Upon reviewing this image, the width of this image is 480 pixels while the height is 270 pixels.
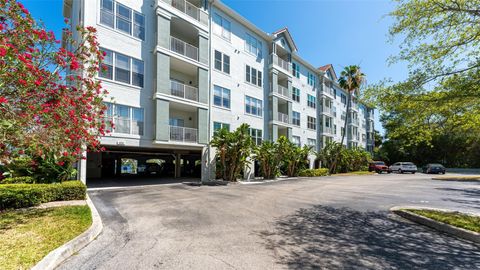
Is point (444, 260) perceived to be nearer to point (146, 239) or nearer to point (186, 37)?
point (146, 239)

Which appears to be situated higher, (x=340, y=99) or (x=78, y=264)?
(x=340, y=99)

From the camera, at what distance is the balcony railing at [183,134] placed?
18734 millimetres

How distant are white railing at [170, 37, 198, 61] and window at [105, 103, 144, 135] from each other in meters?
5.87

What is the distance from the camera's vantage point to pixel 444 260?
17.5 feet

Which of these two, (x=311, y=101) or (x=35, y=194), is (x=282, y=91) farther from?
(x=35, y=194)

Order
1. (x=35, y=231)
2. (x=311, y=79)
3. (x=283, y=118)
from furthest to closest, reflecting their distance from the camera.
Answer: (x=311, y=79)
(x=283, y=118)
(x=35, y=231)

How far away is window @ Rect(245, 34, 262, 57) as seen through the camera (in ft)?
86.8

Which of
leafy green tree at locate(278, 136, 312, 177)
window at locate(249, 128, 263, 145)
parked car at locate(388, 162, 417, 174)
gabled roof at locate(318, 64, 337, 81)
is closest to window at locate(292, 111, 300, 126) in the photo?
leafy green tree at locate(278, 136, 312, 177)

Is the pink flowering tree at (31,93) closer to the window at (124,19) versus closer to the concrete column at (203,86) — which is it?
the window at (124,19)

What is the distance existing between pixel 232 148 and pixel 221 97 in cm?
531

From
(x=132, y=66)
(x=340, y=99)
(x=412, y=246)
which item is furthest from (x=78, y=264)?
(x=340, y=99)

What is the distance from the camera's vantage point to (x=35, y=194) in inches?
396

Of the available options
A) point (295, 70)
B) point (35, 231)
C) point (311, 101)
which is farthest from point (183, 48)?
point (311, 101)

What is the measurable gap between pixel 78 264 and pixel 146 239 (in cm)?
165
